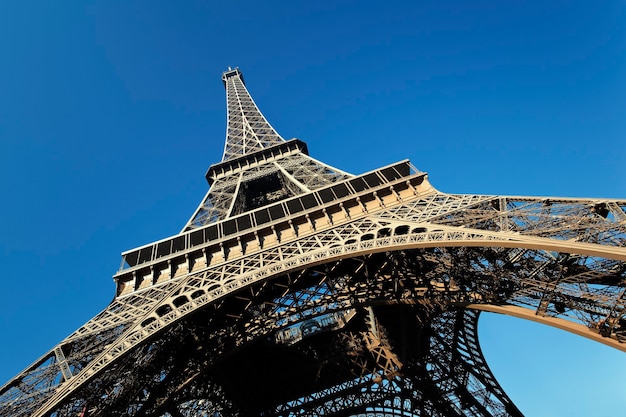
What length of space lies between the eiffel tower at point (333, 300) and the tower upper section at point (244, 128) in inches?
289

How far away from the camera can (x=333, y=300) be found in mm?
14406

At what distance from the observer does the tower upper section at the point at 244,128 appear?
3241cm

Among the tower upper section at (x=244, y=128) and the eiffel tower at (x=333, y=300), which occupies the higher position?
the tower upper section at (x=244, y=128)

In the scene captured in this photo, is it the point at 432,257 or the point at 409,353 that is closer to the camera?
the point at 432,257

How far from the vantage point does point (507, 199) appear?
1216 centimetres

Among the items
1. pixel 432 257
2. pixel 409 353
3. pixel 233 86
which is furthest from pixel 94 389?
pixel 233 86

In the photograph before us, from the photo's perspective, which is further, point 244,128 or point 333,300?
point 244,128

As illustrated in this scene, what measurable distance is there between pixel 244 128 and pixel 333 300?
1007 inches

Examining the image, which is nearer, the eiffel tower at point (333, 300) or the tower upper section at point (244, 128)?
the eiffel tower at point (333, 300)

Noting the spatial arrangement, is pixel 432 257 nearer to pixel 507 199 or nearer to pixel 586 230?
pixel 507 199

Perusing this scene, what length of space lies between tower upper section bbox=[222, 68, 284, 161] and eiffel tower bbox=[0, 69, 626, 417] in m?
7.33

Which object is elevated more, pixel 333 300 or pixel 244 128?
pixel 244 128

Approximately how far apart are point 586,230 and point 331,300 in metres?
8.08

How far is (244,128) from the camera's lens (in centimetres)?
3672
